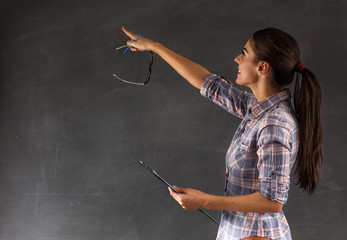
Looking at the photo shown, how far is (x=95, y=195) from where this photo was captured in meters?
1.88

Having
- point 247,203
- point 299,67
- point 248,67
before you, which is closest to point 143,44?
point 248,67

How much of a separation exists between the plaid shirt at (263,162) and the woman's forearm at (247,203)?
0.02 meters

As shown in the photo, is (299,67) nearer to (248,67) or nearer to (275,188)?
(248,67)

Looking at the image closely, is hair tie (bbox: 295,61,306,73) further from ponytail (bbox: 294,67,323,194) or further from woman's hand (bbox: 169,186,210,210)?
woman's hand (bbox: 169,186,210,210)

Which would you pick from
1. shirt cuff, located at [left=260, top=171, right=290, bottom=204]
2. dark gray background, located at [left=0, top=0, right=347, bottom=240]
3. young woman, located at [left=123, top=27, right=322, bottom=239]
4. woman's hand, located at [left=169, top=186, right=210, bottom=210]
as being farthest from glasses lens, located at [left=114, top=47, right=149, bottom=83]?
shirt cuff, located at [left=260, top=171, right=290, bottom=204]

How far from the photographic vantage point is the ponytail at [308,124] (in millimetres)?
959

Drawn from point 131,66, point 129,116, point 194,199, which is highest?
point 194,199

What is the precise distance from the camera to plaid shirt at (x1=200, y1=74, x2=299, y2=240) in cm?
91

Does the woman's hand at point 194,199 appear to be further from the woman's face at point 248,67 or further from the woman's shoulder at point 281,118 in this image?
the woman's face at point 248,67

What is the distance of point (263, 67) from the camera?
100 centimetres

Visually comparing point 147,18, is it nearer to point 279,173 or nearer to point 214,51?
point 214,51

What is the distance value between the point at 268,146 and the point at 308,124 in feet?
0.46

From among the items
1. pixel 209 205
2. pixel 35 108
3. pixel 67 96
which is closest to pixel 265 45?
pixel 209 205

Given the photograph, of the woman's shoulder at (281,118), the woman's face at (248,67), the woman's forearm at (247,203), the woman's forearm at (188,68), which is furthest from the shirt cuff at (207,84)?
the woman's forearm at (247,203)
